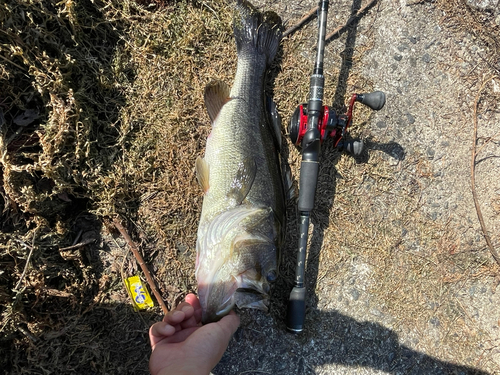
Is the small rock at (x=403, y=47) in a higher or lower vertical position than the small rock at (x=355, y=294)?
higher

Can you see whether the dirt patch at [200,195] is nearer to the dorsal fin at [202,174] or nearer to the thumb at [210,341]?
the dorsal fin at [202,174]

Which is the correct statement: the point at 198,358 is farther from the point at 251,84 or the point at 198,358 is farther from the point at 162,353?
the point at 251,84

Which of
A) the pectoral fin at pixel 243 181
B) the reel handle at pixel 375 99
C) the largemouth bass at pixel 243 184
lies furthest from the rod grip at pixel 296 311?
the reel handle at pixel 375 99

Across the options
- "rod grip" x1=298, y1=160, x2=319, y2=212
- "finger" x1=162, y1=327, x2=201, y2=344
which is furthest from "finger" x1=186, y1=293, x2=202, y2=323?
"rod grip" x1=298, y1=160, x2=319, y2=212

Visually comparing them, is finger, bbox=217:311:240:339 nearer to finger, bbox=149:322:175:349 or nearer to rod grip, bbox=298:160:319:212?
finger, bbox=149:322:175:349

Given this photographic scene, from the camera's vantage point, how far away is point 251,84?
3.04 metres

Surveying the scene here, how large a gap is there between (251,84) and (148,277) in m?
1.96

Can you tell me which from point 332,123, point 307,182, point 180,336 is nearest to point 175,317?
point 180,336

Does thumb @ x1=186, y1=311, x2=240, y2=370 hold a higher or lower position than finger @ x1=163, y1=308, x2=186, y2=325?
lower

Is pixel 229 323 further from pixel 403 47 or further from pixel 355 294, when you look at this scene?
pixel 403 47

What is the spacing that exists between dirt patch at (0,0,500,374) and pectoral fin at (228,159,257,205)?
704mm

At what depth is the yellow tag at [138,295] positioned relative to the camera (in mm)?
3137

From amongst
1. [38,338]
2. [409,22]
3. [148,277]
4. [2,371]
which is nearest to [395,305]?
[148,277]

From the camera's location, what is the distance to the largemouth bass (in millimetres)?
2414
